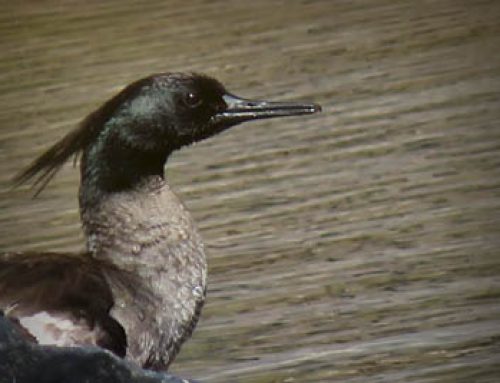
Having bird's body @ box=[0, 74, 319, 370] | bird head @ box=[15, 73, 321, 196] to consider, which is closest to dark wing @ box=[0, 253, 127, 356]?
bird's body @ box=[0, 74, 319, 370]

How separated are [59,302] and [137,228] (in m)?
0.41

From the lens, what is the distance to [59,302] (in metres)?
2.92

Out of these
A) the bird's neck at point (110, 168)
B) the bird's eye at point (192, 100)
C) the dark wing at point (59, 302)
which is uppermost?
the bird's eye at point (192, 100)

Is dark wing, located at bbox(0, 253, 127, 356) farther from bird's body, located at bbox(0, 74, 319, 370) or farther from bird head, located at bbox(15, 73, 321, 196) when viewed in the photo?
bird head, located at bbox(15, 73, 321, 196)

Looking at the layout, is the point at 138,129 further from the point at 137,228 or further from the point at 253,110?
the point at 253,110

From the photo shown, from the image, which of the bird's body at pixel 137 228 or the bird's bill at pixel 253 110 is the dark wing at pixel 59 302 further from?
the bird's bill at pixel 253 110

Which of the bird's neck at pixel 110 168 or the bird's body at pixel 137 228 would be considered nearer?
the bird's body at pixel 137 228

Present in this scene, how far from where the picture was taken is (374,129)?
17.9ft

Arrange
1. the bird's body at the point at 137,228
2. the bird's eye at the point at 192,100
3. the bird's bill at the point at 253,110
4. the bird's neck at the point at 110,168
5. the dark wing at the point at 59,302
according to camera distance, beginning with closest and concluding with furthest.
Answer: the dark wing at the point at 59,302 < the bird's body at the point at 137,228 < the bird's neck at the point at 110,168 < the bird's eye at the point at 192,100 < the bird's bill at the point at 253,110

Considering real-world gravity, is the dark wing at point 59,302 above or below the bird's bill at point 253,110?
Result: below

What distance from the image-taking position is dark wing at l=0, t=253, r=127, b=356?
286 centimetres

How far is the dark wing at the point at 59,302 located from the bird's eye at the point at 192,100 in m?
0.50

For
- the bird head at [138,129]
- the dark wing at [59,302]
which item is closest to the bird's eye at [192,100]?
the bird head at [138,129]

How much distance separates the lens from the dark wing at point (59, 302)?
286cm
